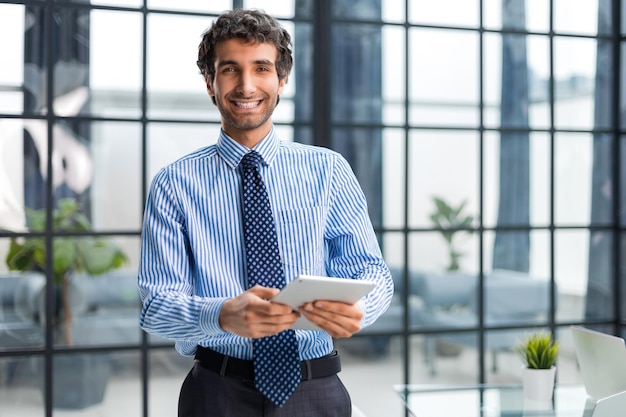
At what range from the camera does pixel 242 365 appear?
1.54m

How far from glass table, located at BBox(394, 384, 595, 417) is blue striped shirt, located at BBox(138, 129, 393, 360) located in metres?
1.08

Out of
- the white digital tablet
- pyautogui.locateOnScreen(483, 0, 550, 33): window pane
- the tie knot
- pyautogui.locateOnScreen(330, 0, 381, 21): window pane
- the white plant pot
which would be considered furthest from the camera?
pyautogui.locateOnScreen(483, 0, 550, 33): window pane

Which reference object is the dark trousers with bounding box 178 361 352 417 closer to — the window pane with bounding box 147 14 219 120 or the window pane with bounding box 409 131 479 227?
the window pane with bounding box 147 14 219 120

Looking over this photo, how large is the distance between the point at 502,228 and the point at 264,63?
8.59 ft

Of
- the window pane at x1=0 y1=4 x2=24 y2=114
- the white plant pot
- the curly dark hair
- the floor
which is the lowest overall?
the floor

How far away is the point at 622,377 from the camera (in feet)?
8.23

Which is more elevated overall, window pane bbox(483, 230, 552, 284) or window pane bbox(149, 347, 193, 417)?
window pane bbox(483, 230, 552, 284)

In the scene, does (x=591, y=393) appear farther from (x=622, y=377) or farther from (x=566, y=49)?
(x=566, y=49)

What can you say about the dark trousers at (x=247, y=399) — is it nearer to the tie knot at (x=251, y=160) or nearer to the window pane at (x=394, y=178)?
the tie knot at (x=251, y=160)

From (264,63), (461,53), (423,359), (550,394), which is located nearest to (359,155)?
(461,53)

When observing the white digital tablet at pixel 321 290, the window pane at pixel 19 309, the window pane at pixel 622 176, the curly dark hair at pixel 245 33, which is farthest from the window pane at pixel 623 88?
the white digital tablet at pixel 321 290

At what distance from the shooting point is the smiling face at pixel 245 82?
60.5 inches

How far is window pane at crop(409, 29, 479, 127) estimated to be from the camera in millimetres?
3762

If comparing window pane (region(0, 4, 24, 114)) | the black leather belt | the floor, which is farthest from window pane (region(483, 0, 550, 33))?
the black leather belt
